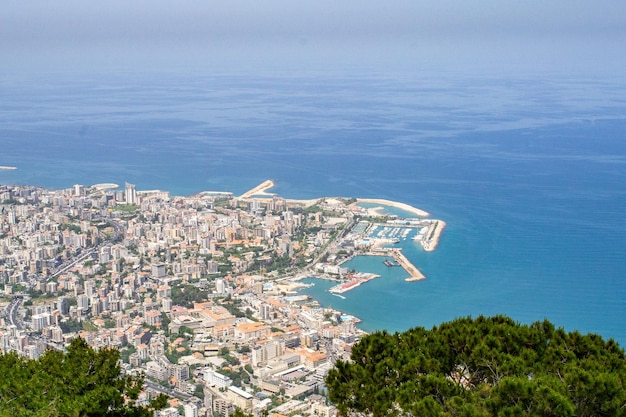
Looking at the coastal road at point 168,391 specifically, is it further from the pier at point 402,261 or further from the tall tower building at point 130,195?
the tall tower building at point 130,195

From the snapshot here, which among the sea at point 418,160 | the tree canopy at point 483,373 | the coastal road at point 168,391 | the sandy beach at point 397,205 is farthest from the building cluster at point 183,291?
the tree canopy at point 483,373

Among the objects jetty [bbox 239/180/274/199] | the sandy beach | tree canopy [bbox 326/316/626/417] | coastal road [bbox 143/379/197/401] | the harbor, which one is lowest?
tree canopy [bbox 326/316/626/417]

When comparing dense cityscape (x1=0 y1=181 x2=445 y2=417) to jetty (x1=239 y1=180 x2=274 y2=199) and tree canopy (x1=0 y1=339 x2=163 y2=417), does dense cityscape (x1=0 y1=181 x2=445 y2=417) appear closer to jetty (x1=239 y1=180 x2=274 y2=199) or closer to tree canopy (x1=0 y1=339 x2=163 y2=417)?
jetty (x1=239 y1=180 x2=274 y2=199)

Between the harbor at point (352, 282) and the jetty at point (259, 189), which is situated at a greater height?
the jetty at point (259, 189)

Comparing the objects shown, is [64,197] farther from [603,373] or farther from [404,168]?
[603,373]

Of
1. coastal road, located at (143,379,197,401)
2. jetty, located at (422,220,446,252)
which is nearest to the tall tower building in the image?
jetty, located at (422,220,446,252)

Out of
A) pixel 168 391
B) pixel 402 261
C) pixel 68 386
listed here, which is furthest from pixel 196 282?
pixel 68 386

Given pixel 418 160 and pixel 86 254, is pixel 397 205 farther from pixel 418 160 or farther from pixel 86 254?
pixel 86 254
